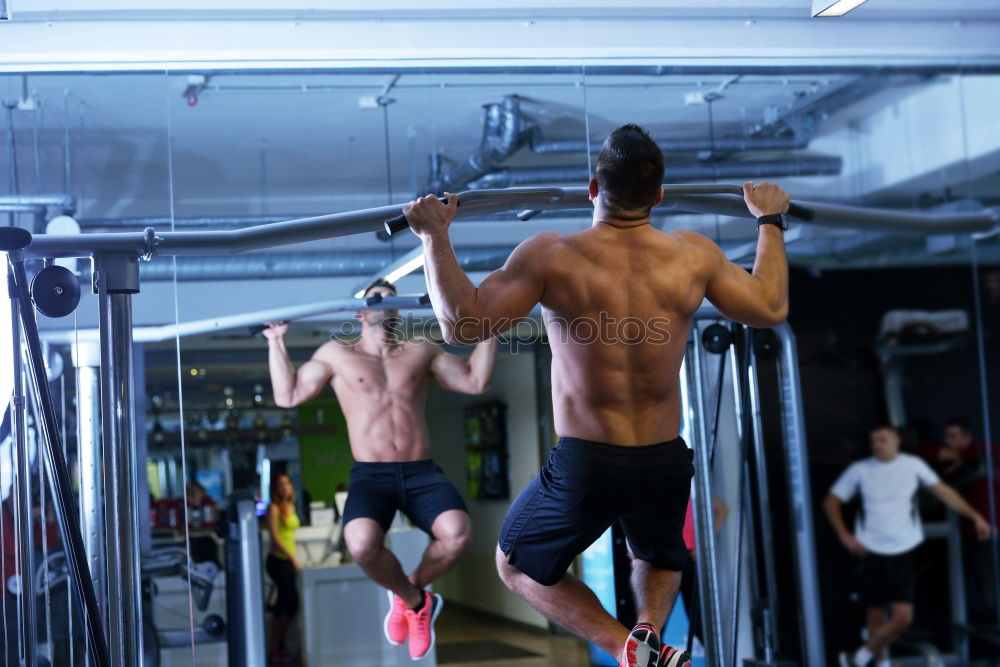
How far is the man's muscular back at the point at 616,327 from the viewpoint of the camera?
237 cm

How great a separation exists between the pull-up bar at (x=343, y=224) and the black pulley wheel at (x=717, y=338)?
960 mm

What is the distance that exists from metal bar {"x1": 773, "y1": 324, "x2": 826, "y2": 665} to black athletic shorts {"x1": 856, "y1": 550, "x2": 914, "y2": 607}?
16.5 inches

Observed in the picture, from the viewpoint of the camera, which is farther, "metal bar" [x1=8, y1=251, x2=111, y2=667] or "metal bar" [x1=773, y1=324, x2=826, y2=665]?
"metal bar" [x1=773, y1=324, x2=826, y2=665]

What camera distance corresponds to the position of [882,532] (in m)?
4.74

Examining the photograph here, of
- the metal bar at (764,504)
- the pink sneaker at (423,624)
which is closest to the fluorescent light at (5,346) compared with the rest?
the pink sneaker at (423,624)

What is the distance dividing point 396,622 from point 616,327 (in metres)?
1.80

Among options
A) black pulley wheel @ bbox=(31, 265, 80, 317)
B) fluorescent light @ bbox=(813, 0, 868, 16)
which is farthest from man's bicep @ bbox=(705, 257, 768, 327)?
fluorescent light @ bbox=(813, 0, 868, 16)

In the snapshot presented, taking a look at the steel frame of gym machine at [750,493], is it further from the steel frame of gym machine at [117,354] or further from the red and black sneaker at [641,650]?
the red and black sneaker at [641,650]

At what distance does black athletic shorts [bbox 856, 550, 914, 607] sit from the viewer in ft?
15.6

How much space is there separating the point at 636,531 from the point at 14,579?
224cm

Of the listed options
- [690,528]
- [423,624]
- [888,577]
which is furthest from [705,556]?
[423,624]

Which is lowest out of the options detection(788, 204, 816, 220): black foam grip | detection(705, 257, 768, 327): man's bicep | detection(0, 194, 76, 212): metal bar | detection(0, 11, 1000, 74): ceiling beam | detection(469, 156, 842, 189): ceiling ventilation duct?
detection(705, 257, 768, 327): man's bicep

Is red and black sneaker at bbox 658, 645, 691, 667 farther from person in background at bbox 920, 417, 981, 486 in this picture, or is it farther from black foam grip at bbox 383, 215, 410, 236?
person in background at bbox 920, 417, 981, 486

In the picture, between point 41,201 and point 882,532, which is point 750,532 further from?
point 41,201
